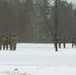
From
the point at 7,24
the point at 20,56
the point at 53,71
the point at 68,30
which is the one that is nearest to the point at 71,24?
the point at 68,30

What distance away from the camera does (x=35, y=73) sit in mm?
15031

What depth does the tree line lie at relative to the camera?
73.5 meters

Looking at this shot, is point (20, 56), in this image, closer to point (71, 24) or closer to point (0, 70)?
point (0, 70)

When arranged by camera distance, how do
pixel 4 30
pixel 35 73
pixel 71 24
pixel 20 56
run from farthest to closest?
1. pixel 71 24
2. pixel 4 30
3. pixel 20 56
4. pixel 35 73

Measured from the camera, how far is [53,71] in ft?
50.4

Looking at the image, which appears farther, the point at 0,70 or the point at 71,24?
the point at 71,24

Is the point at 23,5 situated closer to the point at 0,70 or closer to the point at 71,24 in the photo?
the point at 71,24

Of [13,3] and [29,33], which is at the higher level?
[13,3]

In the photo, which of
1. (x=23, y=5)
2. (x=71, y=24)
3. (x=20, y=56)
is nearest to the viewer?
(x=20, y=56)

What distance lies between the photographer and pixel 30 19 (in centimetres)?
8419

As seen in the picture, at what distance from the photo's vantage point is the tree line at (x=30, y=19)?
73500mm

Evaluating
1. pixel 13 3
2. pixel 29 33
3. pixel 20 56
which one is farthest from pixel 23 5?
pixel 20 56

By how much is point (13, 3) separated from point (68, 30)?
719 inches

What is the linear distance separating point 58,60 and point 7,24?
50.2 m
